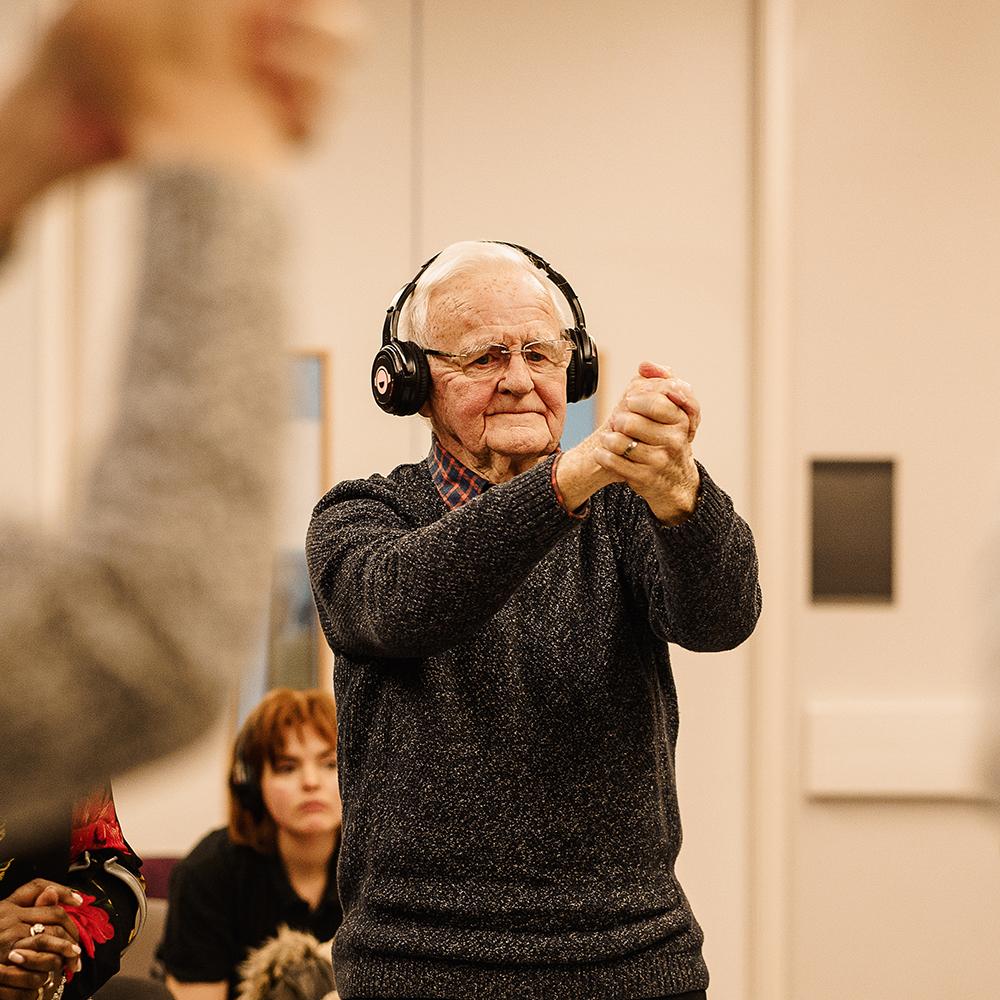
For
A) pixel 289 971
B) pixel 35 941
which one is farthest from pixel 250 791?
pixel 35 941

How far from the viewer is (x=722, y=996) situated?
300cm

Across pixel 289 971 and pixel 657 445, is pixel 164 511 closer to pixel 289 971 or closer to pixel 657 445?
pixel 657 445

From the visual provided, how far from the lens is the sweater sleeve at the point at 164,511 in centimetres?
44

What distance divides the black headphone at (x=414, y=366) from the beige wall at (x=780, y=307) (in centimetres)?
146

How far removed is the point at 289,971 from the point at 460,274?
1.46 m

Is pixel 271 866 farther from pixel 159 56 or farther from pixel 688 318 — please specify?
pixel 159 56

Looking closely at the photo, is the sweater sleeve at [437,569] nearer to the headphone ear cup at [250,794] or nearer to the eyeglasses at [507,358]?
the eyeglasses at [507,358]

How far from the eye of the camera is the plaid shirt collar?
1.41m

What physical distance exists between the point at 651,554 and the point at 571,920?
363mm

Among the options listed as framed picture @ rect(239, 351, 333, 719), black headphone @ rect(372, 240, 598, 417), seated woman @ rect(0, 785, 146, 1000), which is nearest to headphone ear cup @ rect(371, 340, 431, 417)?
black headphone @ rect(372, 240, 598, 417)

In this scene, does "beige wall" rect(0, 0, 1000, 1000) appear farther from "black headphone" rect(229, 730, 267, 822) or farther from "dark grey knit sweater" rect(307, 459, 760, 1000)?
"dark grey knit sweater" rect(307, 459, 760, 1000)

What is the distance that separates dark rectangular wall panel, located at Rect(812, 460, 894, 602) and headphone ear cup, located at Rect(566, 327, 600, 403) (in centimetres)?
164

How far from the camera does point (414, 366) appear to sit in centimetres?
146

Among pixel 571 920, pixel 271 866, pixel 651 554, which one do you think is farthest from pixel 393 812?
pixel 271 866
